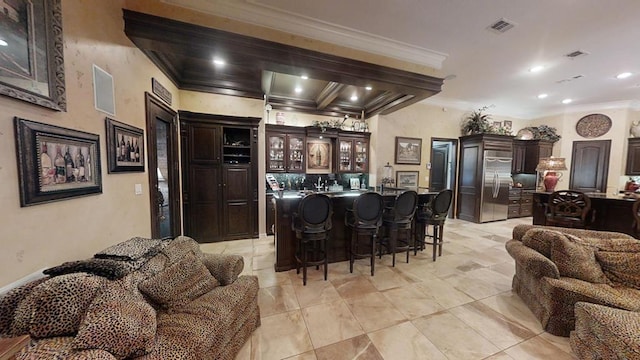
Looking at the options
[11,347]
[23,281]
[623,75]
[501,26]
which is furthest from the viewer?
[623,75]

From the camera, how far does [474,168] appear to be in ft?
19.4

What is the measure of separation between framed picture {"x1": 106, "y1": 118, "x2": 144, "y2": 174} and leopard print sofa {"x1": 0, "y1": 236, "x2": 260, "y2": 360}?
31.9 inches

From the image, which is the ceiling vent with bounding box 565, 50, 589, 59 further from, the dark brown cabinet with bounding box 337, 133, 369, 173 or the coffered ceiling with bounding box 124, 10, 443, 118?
the dark brown cabinet with bounding box 337, 133, 369, 173

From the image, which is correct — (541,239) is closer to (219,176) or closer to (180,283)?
(180,283)

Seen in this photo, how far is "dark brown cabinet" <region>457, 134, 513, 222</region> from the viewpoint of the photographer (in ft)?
18.8

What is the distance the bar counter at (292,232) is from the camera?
10.2ft

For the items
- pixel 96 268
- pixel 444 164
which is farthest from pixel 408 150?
pixel 96 268

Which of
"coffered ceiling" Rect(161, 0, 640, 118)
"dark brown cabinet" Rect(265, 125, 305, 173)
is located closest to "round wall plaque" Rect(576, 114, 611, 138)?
"coffered ceiling" Rect(161, 0, 640, 118)

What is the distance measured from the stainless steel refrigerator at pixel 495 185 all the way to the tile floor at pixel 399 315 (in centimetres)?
271

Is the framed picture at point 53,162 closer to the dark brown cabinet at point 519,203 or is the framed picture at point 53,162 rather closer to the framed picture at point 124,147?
the framed picture at point 124,147

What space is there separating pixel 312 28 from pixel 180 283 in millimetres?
3019

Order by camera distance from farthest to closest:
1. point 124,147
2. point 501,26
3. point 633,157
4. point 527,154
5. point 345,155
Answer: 1. point 527,154
2. point 633,157
3. point 345,155
4. point 501,26
5. point 124,147

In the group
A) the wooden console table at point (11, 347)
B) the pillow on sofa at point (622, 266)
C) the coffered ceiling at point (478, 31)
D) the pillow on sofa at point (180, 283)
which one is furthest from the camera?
the coffered ceiling at point (478, 31)

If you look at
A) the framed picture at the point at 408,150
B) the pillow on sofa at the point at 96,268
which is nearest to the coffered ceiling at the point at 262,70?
the framed picture at the point at 408,150
